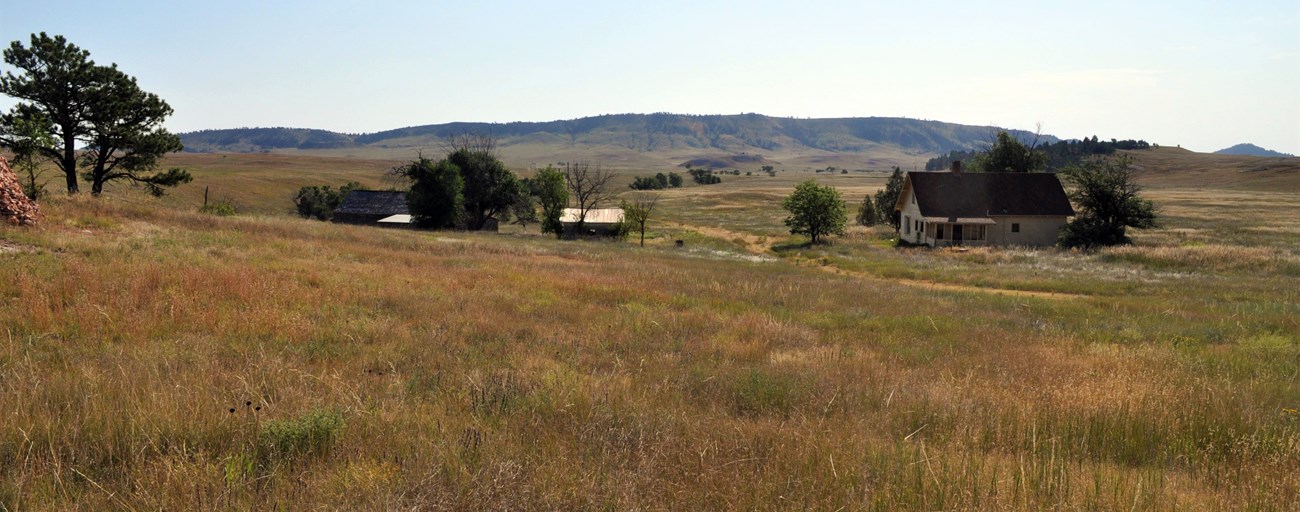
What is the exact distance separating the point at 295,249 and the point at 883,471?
17736 mm

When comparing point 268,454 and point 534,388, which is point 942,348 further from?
point 268,454

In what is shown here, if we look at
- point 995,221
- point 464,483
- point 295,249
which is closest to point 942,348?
point 464,483

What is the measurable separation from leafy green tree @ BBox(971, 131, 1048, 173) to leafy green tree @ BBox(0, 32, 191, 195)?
67.9 metres

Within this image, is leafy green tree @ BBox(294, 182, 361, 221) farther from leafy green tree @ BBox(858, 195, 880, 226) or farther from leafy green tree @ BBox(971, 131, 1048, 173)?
leafy green tree @ BBox(971, 131, 1048, 173)

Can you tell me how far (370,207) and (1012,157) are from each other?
63574 mm

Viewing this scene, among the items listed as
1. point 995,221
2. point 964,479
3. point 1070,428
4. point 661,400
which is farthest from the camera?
point 995,221

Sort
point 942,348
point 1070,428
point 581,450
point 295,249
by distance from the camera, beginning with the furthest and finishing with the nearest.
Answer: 1. point 295,249
2. point 942,348
3. point 1070,428
4. point 581,450

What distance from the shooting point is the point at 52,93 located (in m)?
30.8

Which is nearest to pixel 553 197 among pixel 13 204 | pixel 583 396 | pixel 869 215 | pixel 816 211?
pixel 816 211

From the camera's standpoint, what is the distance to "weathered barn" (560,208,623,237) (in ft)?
190

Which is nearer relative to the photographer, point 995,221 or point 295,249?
point 295,249

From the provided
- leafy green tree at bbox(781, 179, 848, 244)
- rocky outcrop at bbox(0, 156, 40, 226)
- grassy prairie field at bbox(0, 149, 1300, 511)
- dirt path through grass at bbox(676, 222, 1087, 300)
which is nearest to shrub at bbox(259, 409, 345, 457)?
grassy prairie field at bbox(0, 149, 1300, 511)

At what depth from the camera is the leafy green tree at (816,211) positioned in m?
50.8

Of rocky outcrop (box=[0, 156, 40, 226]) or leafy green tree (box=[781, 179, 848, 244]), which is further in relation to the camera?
leafy green tree (box=[781, 179, 848, 244])
